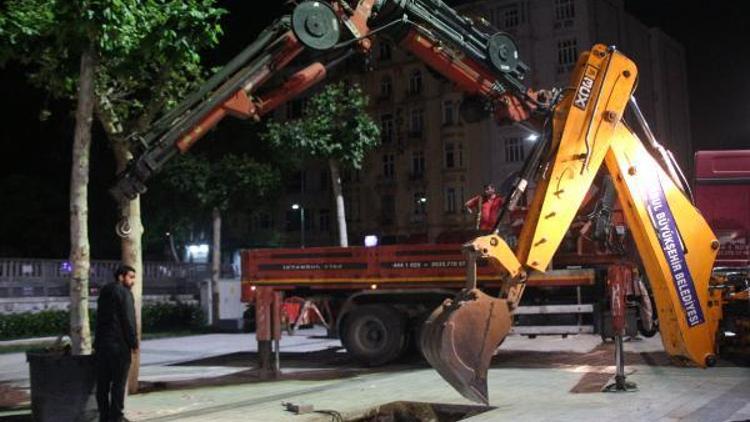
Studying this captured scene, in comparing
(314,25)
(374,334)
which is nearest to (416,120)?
(374,334)

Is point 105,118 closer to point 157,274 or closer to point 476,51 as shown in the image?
point 476,51

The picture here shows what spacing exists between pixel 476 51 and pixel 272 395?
5.71 m

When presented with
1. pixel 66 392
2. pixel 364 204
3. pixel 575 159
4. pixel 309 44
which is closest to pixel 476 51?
pixel 309 44

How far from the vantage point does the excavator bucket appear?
7.20 metres

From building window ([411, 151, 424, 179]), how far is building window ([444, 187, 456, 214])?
2.41m

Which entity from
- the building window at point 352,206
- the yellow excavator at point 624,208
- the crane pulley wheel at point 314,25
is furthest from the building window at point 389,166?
the yellow excavator at point 624,208

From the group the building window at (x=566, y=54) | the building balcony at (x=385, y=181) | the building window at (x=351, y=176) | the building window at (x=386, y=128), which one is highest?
the building window at (x=566, y=54)

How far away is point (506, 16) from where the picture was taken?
4616 centimetres

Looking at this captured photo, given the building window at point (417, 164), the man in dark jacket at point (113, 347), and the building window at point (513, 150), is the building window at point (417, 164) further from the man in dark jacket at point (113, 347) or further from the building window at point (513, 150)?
the man in dark jacket at point (113, 347)

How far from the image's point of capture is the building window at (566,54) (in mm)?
43719

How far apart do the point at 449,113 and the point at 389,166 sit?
574 centimetres

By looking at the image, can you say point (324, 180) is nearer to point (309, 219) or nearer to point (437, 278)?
point (309, 219)

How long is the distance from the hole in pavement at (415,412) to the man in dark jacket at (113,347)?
2.44m

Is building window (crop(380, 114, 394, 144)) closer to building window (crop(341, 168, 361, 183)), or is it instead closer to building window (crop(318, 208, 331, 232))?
building window (crop(341, 168, 361, 183))
